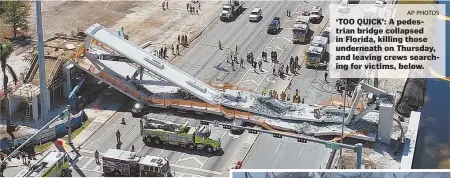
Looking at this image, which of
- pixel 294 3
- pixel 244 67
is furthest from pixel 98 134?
pixel 294 3

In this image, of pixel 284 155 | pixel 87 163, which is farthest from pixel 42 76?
pixel 284 155

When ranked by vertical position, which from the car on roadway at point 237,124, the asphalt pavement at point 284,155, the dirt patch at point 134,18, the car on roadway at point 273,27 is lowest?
the asphalt pavement at point 284,155

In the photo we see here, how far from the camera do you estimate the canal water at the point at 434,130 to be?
227ft

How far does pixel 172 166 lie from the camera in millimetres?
63844

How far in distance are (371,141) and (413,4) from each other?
4718 centimetres

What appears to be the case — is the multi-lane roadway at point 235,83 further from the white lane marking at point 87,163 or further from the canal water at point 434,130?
the canal water at point 434,130

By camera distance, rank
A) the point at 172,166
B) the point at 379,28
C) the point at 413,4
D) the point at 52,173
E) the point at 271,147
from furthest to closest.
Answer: the point at 413,4
the point at 379,28
the point at 271,147
the point at 172,166
the point at 52,173

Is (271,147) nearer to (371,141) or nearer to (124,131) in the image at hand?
(371,141)

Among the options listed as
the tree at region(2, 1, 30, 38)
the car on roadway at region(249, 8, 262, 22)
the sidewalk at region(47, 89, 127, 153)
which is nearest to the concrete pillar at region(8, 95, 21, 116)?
the sidewalk at region(47, 89, 127, 153)

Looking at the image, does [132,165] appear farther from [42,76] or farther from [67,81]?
[67,81]

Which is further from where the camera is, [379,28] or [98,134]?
[379,28]

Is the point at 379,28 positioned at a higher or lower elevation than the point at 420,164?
higher

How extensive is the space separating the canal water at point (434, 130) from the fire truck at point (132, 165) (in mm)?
24337

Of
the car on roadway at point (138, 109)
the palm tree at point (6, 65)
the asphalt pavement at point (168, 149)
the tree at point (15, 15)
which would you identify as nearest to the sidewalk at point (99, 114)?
the asphalt pavement at point (168, 149)
